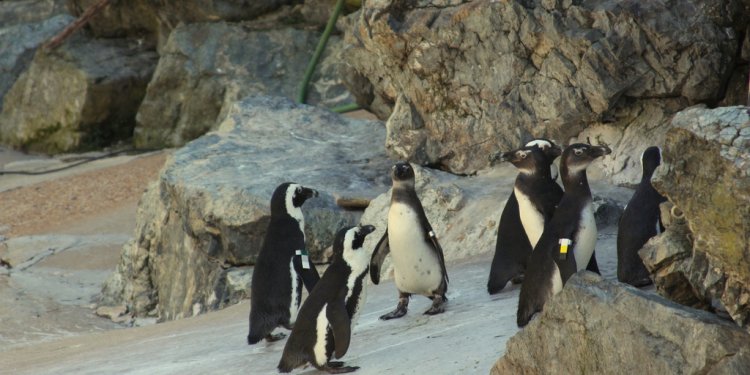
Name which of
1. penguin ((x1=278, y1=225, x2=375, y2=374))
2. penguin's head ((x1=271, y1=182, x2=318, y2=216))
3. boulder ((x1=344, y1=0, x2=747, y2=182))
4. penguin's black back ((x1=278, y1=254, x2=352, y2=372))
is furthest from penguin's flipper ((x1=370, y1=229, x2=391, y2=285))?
boulder ((x1=344, y1=0, x2=747, y2=182))

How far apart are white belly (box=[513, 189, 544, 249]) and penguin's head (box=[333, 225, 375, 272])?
955 millimetres

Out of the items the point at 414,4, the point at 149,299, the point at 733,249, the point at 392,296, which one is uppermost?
the point at 414,4

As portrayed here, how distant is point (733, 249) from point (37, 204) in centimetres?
1024

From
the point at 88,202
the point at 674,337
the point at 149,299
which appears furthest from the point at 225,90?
the point at 674,337

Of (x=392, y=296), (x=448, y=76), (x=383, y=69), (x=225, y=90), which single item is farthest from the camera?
(x=225, y=90)

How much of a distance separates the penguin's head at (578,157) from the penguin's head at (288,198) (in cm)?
164

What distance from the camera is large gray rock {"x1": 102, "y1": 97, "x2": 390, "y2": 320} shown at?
8.56m

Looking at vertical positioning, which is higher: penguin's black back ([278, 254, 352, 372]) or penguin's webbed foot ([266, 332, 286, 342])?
penguin's black back ([278, 254, 352, 372])

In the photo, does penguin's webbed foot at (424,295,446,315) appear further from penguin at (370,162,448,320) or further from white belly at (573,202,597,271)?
white belly at (573,202,597,271)

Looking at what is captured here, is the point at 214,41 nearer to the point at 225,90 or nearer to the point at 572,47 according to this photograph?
the point at 225,90

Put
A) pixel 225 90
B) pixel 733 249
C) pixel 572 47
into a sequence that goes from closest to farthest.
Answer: pixel 733 249 < pixel 572 47 < pixel 225 90

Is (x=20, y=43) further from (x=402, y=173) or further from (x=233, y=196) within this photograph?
(x=402, y=173)

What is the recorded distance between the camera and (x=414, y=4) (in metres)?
8.78

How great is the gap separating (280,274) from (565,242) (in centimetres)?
165
